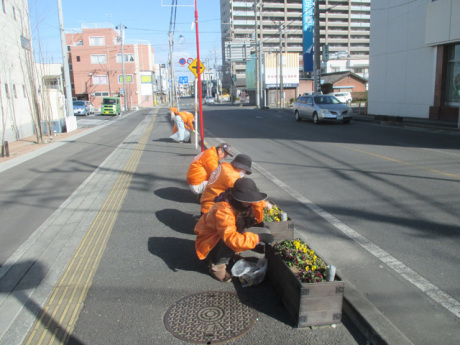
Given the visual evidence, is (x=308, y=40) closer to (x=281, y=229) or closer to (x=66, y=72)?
(x=66, y=72)

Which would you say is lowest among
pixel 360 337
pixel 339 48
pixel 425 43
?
pixel 360 337

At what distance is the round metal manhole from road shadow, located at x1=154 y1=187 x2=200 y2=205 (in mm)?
3306

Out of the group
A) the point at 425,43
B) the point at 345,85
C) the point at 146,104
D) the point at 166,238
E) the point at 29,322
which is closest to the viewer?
the point at 29,322

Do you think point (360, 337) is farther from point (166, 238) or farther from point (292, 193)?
point (292, 193)

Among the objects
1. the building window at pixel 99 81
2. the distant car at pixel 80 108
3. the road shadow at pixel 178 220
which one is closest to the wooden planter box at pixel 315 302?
the road shadow at pixel 178 220

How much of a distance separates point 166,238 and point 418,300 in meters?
3.07

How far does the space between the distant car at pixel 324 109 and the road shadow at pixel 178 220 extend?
16112 millimetres

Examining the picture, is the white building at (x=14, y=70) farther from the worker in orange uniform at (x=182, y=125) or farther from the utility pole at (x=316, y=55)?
the utility pole at (x=316, y=55)

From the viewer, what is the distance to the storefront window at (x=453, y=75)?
65.6 feet

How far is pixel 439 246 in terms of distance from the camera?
4570 mm

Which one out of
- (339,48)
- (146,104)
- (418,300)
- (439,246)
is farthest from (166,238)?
(339,48)

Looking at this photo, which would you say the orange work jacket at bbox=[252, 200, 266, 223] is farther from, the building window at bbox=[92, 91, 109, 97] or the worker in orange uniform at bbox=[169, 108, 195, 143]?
the building window at bbox=[92, 91, 109, 97]

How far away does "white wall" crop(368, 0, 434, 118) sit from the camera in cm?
2158

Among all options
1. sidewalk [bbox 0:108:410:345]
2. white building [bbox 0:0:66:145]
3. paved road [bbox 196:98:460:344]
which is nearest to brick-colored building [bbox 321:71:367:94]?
white building [bbox 0:0:66:145]
